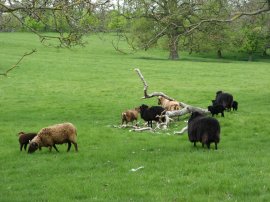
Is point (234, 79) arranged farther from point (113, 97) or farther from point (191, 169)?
point (191, 169)

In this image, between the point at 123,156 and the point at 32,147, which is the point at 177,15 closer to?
the point at 123,156

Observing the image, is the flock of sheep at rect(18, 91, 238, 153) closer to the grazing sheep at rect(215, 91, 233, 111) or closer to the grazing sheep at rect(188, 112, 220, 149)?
the grazing sheep at rect(188, 112, 220, 149)

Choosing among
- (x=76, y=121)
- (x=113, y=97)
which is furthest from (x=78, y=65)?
(x=76, y=121)

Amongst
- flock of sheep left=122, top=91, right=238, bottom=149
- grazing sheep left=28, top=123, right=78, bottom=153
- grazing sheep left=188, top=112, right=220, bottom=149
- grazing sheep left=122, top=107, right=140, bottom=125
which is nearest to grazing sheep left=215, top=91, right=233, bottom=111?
flock of sheep left=122, top=91, right=238, bottom=149

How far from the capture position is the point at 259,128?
755 inches

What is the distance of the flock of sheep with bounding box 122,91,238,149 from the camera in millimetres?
14727

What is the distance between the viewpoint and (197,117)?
16016 mm

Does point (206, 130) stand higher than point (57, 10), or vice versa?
point (57, 10)

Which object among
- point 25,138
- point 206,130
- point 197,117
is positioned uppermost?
point 197,117

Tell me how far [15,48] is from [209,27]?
6401 cm

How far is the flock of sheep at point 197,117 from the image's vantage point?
14727 mm

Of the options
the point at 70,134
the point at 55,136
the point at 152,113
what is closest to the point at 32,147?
the point at 55,136

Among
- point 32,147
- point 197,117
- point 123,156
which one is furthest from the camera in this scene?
point 197,117

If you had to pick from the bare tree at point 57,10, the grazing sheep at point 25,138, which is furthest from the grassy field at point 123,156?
the bare tree at point 57,10
